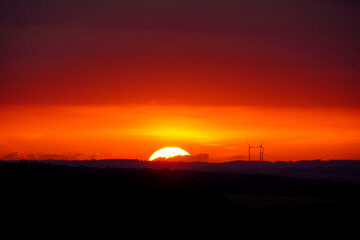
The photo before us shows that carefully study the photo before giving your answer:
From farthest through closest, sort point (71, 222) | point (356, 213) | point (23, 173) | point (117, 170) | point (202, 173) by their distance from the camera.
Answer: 1. point (202, 173)
2. point (117, 170)
3. point (23, 173)
4. point (356, 213)
5. point (71, 222)

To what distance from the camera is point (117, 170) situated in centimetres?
12481

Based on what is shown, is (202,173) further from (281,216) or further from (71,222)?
(71,222)

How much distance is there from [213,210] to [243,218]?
4.15m

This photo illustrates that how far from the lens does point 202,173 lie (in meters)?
160

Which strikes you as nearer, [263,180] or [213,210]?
[213,210]

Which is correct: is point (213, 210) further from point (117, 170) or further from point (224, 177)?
point (224, 177)

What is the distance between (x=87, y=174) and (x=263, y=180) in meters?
66.5

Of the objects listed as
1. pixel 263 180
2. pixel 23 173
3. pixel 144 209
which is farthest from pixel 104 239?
pixel 263 180

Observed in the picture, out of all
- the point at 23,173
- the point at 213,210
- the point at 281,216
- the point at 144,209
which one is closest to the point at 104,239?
the point at 144,209

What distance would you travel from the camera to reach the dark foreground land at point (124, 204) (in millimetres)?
78000

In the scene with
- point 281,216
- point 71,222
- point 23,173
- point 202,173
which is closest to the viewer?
point 71,222

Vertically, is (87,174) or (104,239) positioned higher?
(87,174)

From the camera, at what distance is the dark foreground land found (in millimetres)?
78000

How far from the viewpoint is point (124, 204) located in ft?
281
